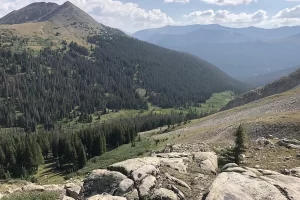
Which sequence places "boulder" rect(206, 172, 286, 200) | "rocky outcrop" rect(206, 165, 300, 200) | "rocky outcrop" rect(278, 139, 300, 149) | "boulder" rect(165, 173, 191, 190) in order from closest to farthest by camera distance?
"boulder" rect(206, 172, 286, 200), "rocky outcrop" rect(206, 165, 300, 200), "boulder" rect(165, 173, 191, 190), "rocky outcrop" rect(278, 139, 300, 149)

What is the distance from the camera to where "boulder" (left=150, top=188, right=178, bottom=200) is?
17.7m

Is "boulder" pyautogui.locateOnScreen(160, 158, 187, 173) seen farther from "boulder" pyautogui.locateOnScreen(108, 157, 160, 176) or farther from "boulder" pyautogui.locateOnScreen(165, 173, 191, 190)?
"boulder" pyautogui.locateOnScreen(165, 173, 191, 190)

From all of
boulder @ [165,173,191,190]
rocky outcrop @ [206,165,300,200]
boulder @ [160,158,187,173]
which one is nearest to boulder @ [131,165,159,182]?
boulder @ [165,173,191,190]

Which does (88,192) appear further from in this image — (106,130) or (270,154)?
(106,130)

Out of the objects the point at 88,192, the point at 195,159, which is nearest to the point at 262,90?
the point at 195,159

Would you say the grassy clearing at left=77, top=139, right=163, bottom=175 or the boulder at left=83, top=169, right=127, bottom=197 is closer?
the boulder at left=83, top=169, right=127, bottom=197

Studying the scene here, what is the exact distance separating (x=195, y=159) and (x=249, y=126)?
93.3ft

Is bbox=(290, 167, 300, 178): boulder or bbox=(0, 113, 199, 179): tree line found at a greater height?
bbox=(290, 167, 300, 178): boulder

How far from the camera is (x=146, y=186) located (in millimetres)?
18906

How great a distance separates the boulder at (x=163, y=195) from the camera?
17.7 meters

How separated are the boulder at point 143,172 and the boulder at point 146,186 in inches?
15.2

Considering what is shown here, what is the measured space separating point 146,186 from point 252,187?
23.3 ft

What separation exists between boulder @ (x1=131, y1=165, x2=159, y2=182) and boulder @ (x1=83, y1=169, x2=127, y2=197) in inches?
30.5

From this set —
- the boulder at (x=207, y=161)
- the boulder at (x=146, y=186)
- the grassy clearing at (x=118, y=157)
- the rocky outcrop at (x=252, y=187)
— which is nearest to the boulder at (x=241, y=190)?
the rocky outcrop at (x=252, y=187)
